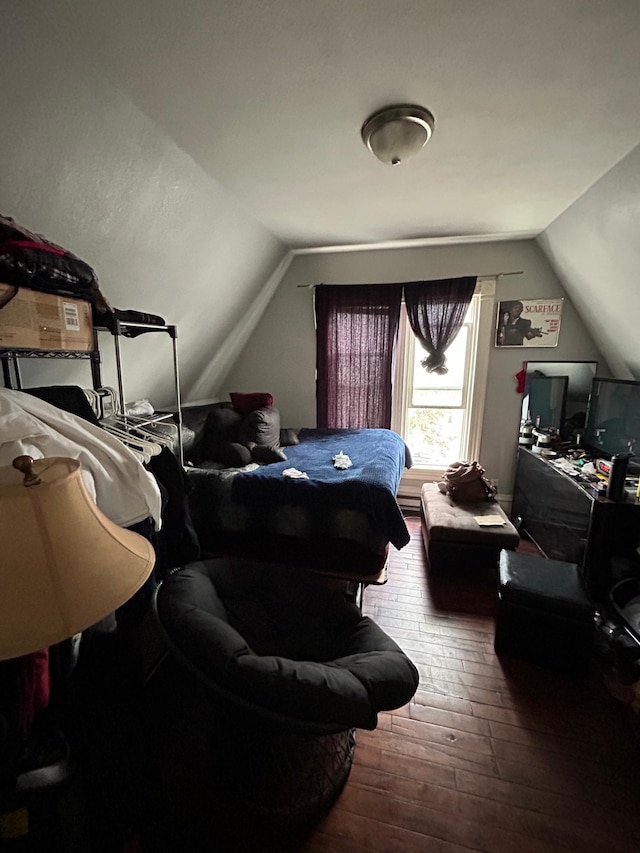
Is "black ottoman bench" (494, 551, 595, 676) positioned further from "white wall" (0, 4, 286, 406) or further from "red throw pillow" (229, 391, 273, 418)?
"white wall" (0, 4, 286, 406)

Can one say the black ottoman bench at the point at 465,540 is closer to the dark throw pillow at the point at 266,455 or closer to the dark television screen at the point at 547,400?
the dark television screen at the point at 547,400

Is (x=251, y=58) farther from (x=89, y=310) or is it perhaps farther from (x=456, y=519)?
(x=456, y=519)

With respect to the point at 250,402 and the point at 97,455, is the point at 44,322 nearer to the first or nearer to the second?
the point at 97,455

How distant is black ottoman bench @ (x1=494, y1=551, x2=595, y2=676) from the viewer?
5.56ft

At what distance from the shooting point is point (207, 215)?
2.17 metres

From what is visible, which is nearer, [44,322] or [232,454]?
[44,322]

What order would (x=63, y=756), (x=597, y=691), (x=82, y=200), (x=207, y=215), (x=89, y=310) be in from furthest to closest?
(x=207, y=215), (x=597, y=691), (x=82, y=200), (x=89, y=310), (x=63, y=756)

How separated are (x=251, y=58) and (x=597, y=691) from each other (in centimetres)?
294

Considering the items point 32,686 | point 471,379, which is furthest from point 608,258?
point 32,686

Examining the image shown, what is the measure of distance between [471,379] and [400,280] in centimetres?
118

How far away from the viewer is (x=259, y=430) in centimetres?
290

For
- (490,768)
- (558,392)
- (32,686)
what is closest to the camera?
(32,686)

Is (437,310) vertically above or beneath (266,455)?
above

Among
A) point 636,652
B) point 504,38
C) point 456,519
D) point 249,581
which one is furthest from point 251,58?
point 636,652
